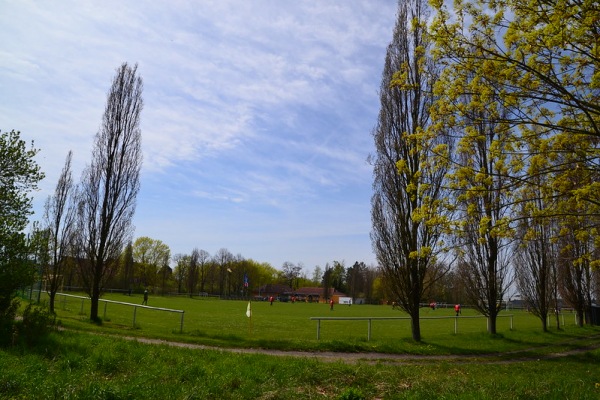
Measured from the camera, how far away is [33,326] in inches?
387

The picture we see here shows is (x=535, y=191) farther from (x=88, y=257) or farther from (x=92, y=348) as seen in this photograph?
(x=88, y=257)

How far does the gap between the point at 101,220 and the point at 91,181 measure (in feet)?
6.74

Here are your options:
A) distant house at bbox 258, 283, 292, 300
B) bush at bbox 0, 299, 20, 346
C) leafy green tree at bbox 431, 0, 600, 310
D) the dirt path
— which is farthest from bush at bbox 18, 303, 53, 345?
distant house at bbox 258, 283, 292, 300

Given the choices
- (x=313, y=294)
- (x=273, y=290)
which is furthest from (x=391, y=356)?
(x=273, y=290)

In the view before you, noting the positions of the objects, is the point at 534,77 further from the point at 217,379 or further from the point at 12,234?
the point at 12,234

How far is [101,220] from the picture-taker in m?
21.2

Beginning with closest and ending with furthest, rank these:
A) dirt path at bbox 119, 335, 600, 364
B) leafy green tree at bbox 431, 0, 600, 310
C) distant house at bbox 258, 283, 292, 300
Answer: leafy green tree at bbox 431, 0, 600, 310 → dirt path at bbox 119, 335, 600, 364 → distant house at bbox 258, 283, 292, 300

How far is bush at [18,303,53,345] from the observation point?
957 cm

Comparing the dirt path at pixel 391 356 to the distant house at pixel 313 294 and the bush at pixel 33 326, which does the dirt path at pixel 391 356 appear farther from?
the distant house at pixel 313 294

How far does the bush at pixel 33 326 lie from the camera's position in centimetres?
957

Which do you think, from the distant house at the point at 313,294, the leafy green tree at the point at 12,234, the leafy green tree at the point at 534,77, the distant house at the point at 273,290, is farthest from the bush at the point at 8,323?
the distant house at the point at 273,290

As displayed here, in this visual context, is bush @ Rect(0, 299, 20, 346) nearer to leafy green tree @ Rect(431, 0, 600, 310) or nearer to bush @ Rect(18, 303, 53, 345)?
bush @ Rect(18, 303, 53, 345)

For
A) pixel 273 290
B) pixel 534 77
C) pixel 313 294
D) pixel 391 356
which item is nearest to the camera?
pixel 534 77

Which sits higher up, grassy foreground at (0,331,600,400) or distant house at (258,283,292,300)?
grassy foreground at (0,331,600,400)
